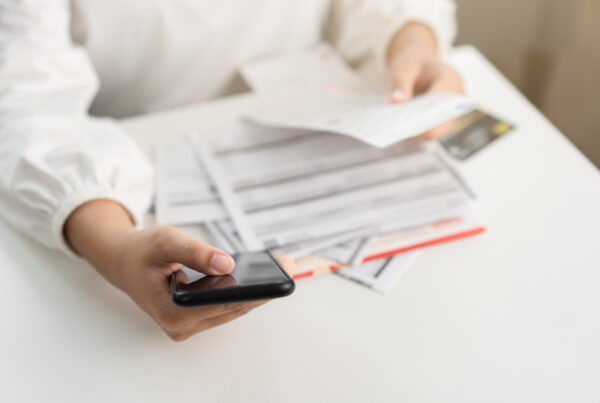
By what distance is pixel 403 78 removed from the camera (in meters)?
0.73

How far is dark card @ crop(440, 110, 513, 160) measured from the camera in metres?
0.75

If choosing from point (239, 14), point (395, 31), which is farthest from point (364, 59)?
point (239, 14)

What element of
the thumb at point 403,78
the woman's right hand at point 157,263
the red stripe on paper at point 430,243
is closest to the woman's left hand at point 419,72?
the thumb at point 403,78

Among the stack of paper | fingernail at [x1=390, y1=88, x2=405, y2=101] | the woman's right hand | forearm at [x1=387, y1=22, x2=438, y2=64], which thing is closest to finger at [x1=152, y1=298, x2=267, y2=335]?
the woman's right hand

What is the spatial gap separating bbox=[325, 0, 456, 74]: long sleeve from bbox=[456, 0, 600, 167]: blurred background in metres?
0.55

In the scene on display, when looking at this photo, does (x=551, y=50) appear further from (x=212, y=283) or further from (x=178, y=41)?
(x=212, y=283)

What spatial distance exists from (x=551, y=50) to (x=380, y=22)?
0.73 m

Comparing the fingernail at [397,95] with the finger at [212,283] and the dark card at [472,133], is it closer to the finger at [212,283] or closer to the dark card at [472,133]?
the dark card at [472,133]

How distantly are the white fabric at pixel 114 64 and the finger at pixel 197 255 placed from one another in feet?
0.52

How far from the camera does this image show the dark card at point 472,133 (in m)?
0.75

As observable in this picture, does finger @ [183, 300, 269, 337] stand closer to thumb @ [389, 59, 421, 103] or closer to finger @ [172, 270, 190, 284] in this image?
finger @ [172, 270, 190, 284]

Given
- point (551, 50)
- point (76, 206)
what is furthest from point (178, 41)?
point (551, 50)

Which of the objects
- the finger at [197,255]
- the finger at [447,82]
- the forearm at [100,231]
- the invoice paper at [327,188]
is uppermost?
the finger at [447,82]

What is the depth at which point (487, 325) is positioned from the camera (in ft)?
1.74
